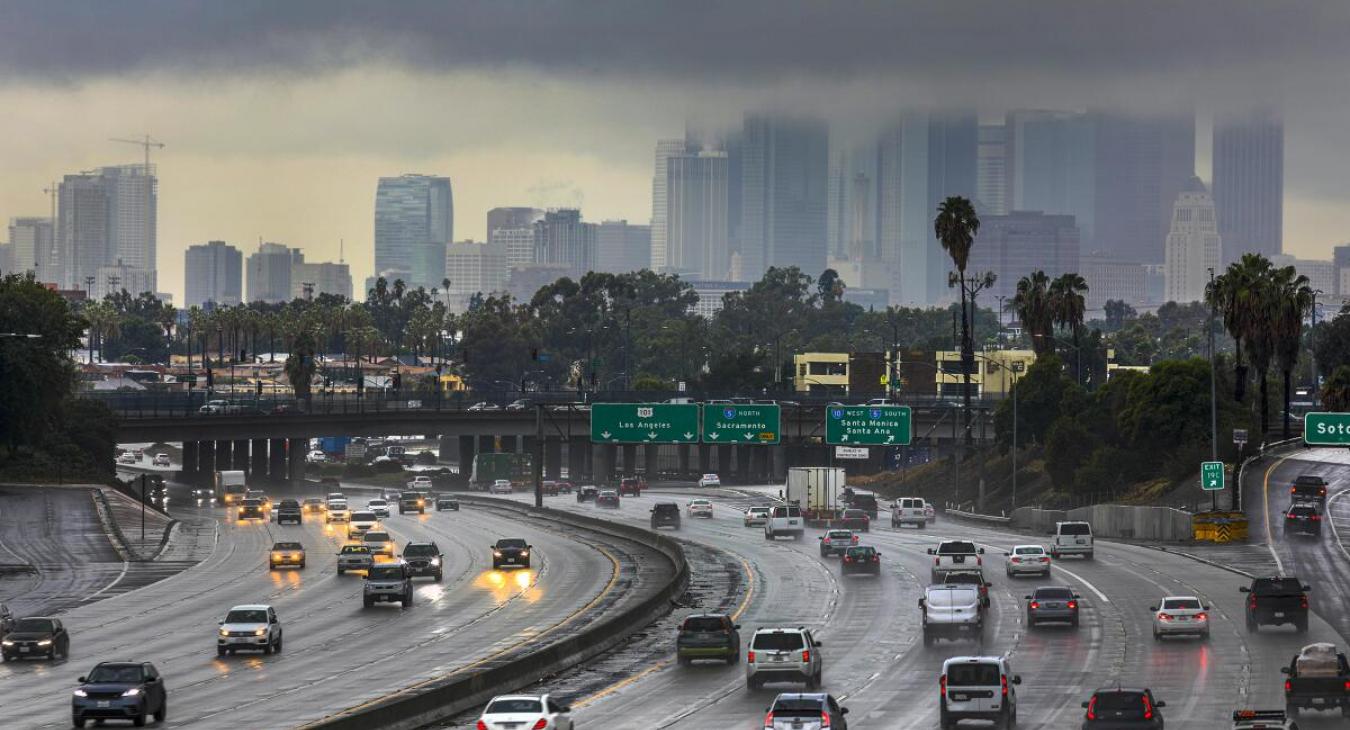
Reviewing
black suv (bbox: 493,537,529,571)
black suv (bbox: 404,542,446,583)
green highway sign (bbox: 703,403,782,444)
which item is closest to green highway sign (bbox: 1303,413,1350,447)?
green highway sign (bbox: 703,403,782,444)

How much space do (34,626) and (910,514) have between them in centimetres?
7726

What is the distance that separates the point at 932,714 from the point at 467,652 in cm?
1723

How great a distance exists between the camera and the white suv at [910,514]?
5153 inches

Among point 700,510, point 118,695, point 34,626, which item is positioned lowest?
point 700,510

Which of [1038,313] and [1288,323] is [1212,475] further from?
[1038,313]

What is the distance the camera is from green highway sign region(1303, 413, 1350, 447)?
10456cm

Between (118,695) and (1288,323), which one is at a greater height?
(1288,323)

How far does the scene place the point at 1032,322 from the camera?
7087 inches

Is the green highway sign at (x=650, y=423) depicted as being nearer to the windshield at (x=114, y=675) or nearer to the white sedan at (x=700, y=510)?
the white sedan at (x=700, y=510)

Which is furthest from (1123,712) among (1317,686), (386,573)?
(386,573)

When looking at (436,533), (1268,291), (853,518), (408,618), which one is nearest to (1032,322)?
(1268,291)

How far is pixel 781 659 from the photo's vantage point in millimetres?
53406

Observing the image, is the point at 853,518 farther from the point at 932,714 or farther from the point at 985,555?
the point at 932,714

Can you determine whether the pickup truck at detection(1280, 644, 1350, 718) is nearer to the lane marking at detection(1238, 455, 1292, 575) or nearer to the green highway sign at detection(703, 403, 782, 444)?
the lane marking at detection(1238, 455, 1292, 575)
